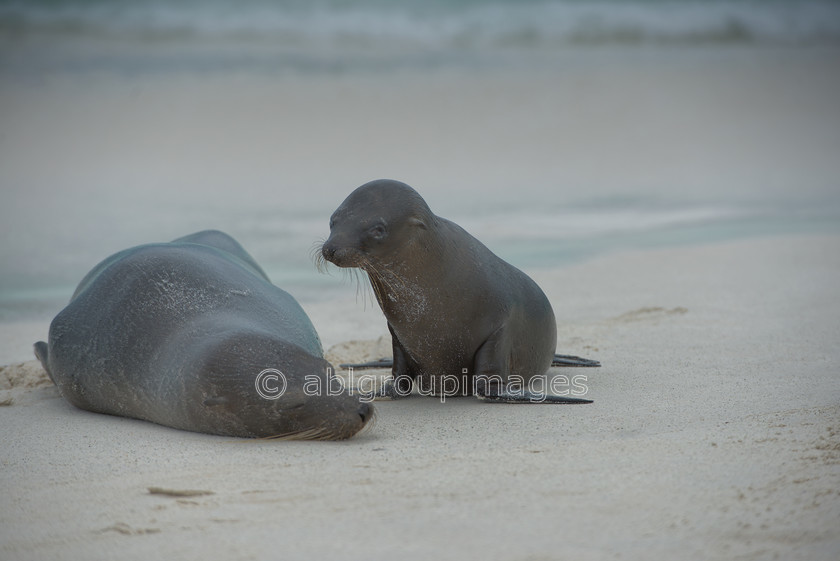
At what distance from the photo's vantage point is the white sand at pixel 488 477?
259 cm

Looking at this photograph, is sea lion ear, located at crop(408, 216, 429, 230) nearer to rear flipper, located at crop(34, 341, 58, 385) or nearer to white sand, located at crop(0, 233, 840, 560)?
white sand, located at crop(0, 233, 840, 560)

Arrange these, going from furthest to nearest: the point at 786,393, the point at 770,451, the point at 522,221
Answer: the point at 522,221, the point at 786,393, the point at 770,451

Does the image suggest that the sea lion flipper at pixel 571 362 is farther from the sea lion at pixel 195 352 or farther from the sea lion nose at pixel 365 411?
the sea lion nose at pixel 365 411

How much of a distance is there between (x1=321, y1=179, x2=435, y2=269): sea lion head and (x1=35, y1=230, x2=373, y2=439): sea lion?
1.41 ft

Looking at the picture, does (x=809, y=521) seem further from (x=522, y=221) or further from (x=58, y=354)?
(x=522, y=221)

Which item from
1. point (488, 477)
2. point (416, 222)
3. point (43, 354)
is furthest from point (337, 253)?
point (43, 354)

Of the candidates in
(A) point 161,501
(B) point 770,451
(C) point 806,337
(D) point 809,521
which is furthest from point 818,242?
(A) point 161,501

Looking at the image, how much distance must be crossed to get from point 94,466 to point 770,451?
221 cm

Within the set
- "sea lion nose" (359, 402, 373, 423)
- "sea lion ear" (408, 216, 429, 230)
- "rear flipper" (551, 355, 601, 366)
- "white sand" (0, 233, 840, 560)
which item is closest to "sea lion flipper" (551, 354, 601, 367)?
"rear flipper" (551, 355, 601, 366)

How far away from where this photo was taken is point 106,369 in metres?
4.11

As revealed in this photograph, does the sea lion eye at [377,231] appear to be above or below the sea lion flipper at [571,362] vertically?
above

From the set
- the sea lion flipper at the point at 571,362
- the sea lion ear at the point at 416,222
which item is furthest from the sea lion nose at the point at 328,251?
the sea lion flipper at the point at 571,362

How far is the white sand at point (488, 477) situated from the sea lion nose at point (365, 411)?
0.26ft

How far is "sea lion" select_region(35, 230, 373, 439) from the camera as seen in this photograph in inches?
144
